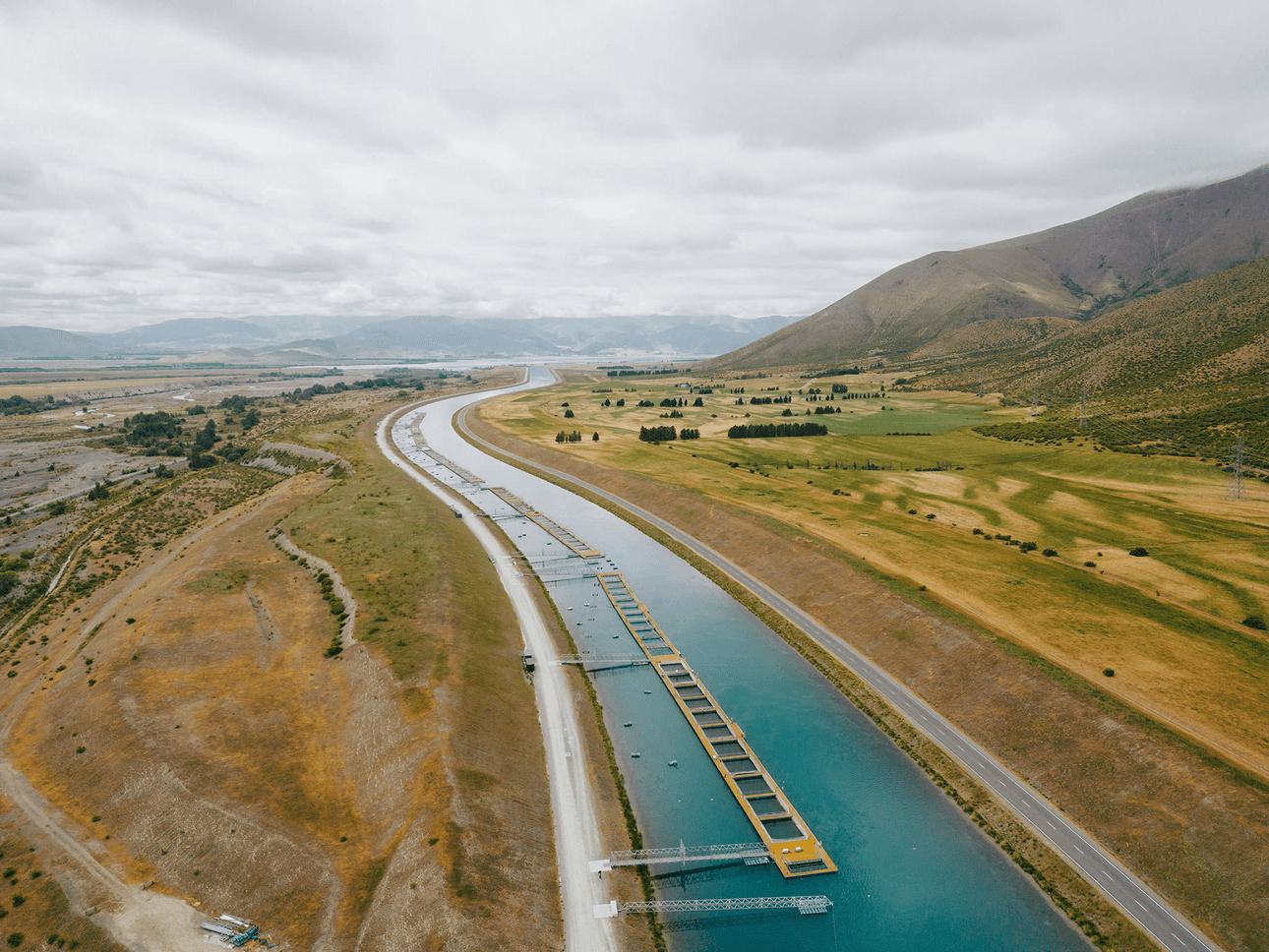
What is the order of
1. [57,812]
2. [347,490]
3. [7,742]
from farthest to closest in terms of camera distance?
1. [347,490]
2. [7,742]
3. [57,812]

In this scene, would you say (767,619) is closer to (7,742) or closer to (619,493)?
(619,493)

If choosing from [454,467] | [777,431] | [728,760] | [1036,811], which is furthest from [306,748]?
[777,431]

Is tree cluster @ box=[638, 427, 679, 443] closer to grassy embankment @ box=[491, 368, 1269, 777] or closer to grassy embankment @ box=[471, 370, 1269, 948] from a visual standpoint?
grassy embankment @ box=[491, 368, 1269, 777]

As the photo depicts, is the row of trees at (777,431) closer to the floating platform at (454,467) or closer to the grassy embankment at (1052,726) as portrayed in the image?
the floating platform at (454,467)

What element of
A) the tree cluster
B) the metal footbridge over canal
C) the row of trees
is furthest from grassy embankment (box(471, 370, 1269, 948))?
the row of trees

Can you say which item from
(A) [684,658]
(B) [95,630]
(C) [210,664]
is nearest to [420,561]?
(C) [210,664]

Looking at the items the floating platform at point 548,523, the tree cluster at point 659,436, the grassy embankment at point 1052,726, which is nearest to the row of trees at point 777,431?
the tree cluster at point 659,436
